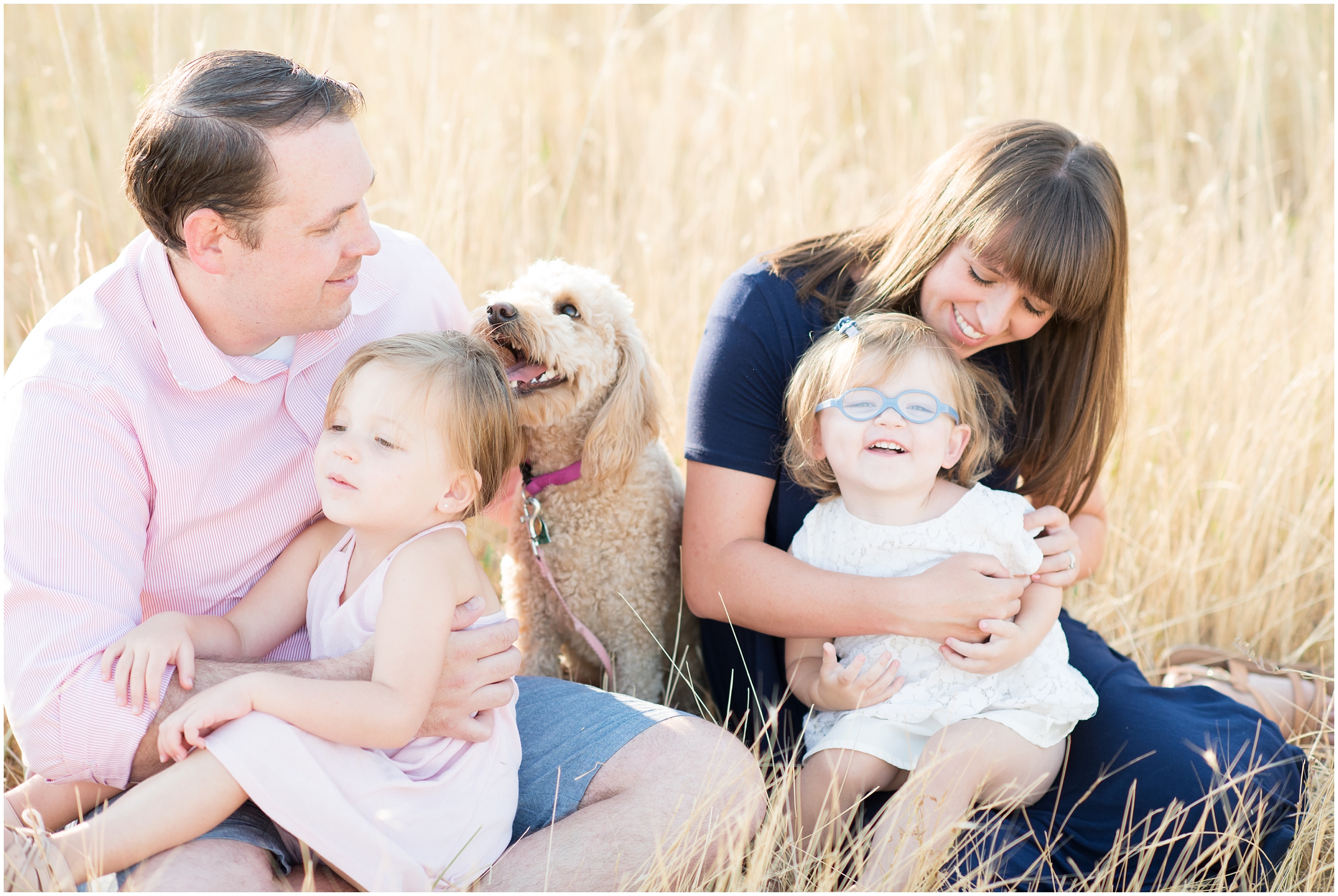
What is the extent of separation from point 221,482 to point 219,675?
0.40 metres

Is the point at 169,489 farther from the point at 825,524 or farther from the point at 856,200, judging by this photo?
the point at 856,200

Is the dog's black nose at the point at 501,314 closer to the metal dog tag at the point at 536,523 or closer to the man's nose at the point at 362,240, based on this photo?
the man's nose at the point at 362,240

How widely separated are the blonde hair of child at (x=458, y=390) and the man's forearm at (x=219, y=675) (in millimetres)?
363

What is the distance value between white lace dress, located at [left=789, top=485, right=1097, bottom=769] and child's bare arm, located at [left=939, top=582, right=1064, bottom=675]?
0.17ft

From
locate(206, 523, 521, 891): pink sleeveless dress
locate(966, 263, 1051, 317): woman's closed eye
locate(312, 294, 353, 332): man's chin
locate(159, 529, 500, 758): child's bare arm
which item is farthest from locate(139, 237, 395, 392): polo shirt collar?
locate(966, 263, 1051, 317): woman's closed eye

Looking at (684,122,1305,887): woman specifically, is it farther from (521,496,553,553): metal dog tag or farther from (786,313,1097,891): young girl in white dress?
(521,496,553,553): metal dog tag

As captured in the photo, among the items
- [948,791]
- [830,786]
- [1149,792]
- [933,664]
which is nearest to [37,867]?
[830,786]

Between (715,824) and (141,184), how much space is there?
1600mm

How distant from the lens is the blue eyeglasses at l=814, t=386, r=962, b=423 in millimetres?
2109

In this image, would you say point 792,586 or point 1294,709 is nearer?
point 792,586

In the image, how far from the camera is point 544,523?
8.22 ft

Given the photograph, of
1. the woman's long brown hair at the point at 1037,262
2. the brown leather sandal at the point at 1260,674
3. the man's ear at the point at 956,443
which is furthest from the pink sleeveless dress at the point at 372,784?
the brown leather sandal at the point at 1260,674

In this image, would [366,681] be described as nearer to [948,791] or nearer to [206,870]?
[206,870]

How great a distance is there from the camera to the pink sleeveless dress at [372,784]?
1.67 meters
